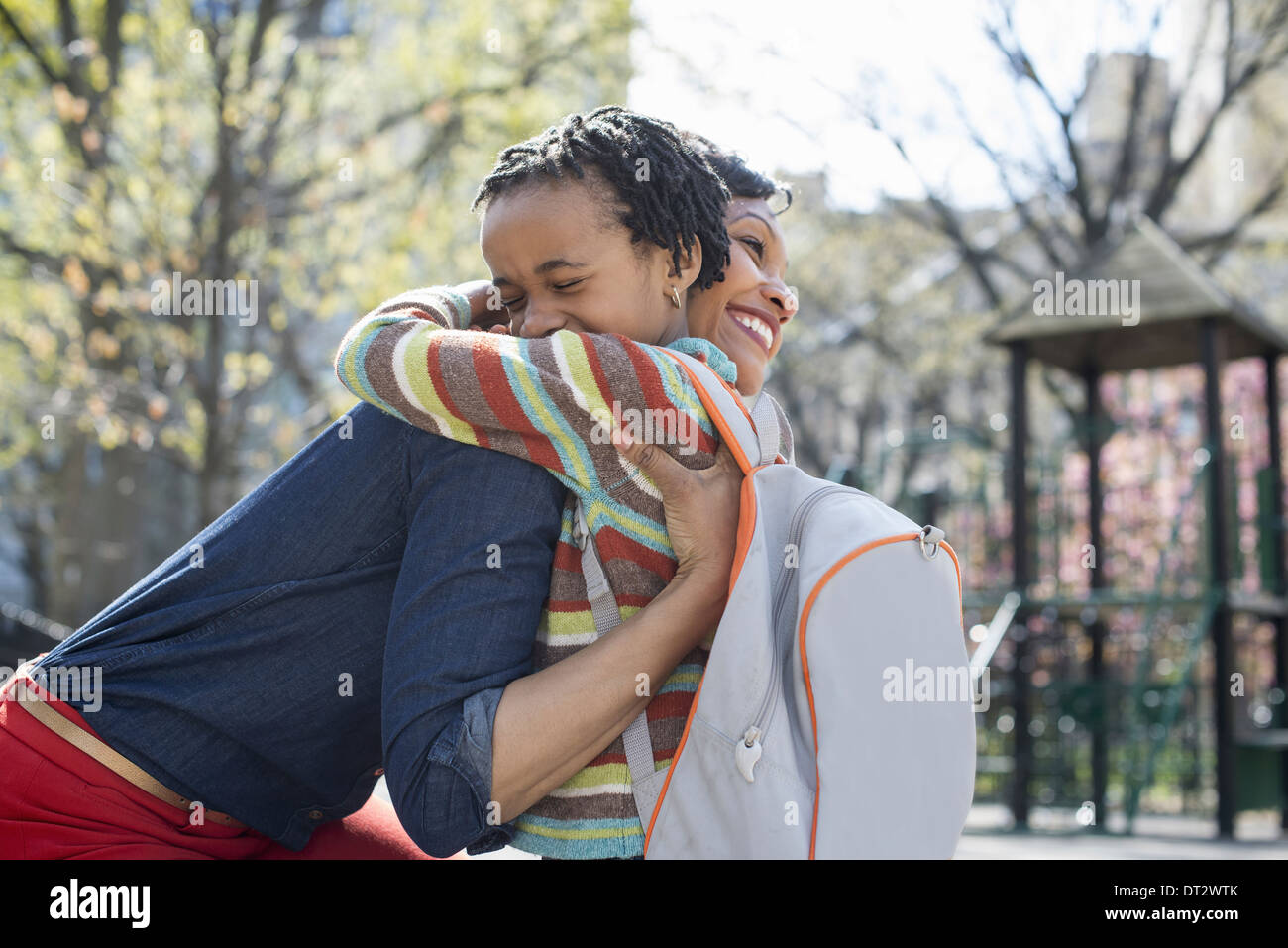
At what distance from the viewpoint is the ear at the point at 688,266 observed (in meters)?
1.93

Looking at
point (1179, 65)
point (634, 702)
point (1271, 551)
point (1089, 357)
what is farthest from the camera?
Result: point (1179, 65)

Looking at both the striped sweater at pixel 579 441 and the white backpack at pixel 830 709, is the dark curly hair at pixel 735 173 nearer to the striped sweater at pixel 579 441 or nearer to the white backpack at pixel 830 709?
the striped sweater at pixel 579 441

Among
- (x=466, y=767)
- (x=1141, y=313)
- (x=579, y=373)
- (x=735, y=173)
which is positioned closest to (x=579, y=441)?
(x=579, y=373)

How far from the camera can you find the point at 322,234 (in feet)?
35.4

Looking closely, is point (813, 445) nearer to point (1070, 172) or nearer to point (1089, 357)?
point (1070, 172)

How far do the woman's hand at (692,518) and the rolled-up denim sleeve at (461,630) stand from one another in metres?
0.15

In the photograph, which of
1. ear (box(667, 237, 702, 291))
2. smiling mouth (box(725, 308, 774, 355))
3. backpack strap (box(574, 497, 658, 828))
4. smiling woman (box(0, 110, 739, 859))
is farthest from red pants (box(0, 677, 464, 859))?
smiling mouth (box(725, 308, 774, 355))

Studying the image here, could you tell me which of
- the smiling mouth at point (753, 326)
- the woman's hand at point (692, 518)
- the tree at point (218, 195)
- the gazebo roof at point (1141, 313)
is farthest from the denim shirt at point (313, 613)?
the gazebo roof at point (1141, 313)

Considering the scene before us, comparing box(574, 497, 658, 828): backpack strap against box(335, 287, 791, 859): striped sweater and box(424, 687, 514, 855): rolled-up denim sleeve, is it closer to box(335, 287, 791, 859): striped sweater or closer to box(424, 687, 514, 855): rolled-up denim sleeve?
box(335, 287, 791, 859): striped sweater

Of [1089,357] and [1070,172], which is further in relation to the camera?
[1070,172]

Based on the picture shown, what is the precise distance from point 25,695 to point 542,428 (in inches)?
32.7

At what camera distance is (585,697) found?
5.04ft

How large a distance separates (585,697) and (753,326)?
0.96 meters
